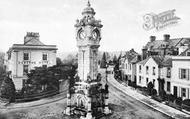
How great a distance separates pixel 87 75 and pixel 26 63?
2636 cm

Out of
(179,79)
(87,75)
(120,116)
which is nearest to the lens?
(87,75)

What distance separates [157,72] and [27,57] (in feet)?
92.2

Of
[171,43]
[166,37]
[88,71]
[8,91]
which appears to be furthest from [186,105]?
[166,37]

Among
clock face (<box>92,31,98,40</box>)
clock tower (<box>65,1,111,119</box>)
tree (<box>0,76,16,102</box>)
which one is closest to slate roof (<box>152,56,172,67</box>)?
clock tower (<box>65,1,111,119</box>)

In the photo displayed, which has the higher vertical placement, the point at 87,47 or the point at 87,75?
the point at 87,47

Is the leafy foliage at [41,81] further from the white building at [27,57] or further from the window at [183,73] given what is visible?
the window at [183,73]

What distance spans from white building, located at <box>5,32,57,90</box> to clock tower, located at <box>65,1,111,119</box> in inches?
961

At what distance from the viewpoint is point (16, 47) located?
40.3 metres

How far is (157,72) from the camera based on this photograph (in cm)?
3697

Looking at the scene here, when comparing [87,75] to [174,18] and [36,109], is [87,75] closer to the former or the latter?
[36,109]

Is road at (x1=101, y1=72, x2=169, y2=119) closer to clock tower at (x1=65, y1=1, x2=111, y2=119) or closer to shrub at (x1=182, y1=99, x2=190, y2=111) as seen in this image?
clock tower at (x1=65, y1=1, x2=111, y2=119)

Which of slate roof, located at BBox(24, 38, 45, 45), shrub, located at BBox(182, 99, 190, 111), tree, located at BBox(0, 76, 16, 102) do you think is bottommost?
shrub, located at BBox(182, 99, 190, 111)

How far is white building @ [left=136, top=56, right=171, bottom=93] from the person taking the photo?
115 feet

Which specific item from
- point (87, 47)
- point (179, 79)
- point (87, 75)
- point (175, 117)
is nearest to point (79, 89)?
point (87, 75)
